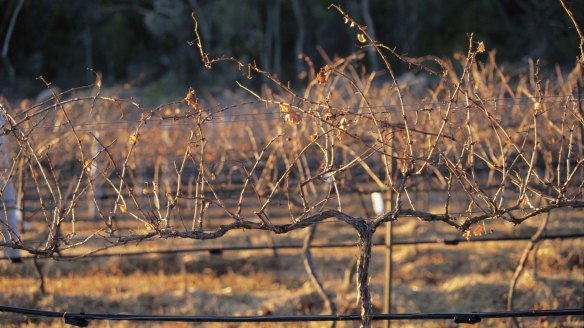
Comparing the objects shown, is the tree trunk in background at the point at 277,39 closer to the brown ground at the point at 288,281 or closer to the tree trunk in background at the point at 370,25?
the tree trunk in background at the point at 370,25

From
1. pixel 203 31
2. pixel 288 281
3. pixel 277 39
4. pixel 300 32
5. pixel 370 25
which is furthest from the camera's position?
pixel 203 31

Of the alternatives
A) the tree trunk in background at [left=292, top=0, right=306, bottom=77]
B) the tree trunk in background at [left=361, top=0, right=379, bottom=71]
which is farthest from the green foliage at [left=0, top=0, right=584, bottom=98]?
the tree trunk in background at [left=361, top=0, right=379, bottom=71]

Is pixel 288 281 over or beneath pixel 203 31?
beneath

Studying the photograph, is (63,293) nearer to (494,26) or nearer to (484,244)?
(484,244)

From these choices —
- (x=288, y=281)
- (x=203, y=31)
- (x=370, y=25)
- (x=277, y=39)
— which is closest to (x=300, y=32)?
(x=277, y=39)

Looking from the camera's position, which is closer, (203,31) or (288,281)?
(288,281)

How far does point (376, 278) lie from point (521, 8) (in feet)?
68.7

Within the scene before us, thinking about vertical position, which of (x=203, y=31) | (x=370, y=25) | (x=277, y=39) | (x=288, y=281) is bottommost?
(x=288, y=281)

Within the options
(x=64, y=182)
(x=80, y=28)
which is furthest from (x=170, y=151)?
(x=80, y=28)

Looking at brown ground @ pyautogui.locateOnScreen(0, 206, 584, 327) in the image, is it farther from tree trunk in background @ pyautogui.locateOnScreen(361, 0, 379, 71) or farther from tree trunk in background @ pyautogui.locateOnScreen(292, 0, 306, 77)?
tree trunk in background @ pyautogui.locateOnScreen(292, 0, 306, 77)

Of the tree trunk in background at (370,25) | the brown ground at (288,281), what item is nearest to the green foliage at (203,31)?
the tree trunk in background at (370,25)

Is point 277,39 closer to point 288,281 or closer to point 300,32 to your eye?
point 300,32

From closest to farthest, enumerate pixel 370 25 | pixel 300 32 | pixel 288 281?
pixel 288 281, pixel 370 25, pixel 300 32

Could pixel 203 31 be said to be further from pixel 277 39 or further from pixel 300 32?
pixel 300 32
